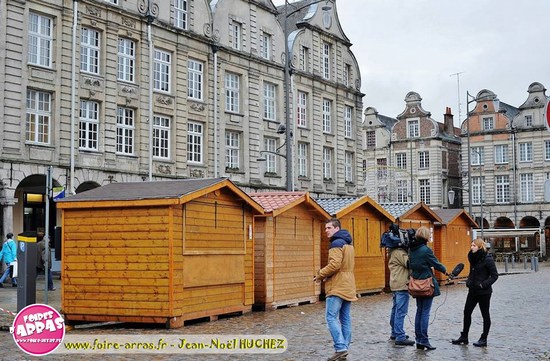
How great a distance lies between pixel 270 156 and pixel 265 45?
5613mm

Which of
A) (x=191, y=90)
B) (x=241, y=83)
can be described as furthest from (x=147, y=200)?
(x=241, y=83)

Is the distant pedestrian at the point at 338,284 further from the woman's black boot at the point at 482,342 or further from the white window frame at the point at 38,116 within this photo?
the white window frame at the point at 38,116

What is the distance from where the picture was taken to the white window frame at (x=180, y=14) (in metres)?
33.9

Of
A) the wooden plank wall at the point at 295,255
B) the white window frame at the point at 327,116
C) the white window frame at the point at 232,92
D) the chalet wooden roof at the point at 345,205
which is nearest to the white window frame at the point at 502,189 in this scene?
the white window frame at the point at 327,116

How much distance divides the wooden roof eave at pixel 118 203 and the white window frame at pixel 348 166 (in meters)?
32.4

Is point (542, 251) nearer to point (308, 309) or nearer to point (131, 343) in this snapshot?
point (308, 309)

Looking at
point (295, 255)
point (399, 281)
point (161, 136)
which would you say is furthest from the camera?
point (161, 136)

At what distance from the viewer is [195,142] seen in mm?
34750

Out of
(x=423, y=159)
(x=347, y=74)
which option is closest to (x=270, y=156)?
(x=347, y=74)

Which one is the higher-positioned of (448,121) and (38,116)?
(448,121)

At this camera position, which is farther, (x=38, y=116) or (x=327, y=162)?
(x=327, y=162)

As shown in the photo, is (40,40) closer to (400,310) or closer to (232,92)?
(232,92)

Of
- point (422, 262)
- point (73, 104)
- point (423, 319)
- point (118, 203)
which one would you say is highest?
point (73, 104)

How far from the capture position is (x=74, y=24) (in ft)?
93.9
